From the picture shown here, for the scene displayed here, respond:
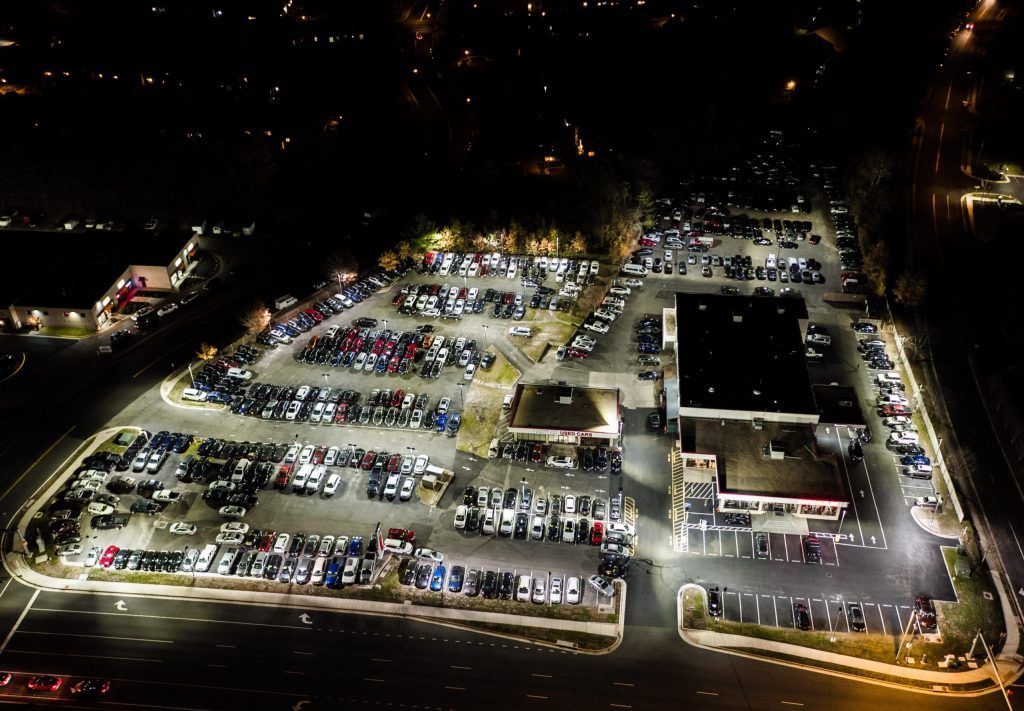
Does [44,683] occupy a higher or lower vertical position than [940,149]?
lower

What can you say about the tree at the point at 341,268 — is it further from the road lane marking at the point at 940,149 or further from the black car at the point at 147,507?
the road lane marking at the point at 940,149

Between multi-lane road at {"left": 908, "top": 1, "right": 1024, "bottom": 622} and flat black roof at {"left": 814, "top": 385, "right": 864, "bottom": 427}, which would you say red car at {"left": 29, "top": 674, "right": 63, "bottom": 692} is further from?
multi-lane road at {"left": 908, "top": 1, "right": 1024, "bottom": 622}

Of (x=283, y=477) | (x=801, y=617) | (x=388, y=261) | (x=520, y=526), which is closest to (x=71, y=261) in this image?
(x=388, y=261)

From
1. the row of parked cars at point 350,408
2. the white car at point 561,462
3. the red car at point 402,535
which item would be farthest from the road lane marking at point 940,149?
the red car at point 402,535

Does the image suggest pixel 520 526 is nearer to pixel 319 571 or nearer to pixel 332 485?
pixel 319 571

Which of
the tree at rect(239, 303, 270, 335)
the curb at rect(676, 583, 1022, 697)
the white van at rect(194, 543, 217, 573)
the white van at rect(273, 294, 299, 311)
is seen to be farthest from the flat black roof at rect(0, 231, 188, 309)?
the curb at rect(676, 583, 1022, 697)

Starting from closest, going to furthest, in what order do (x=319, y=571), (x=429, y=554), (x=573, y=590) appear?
(x=573, y=590) < (x=319, y=571) < (x=429, y=554)
